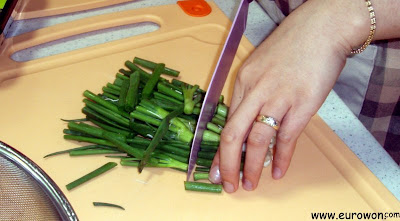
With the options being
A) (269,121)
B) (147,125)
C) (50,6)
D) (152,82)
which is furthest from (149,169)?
(50,6)

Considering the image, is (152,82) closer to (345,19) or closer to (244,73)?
(244,73)

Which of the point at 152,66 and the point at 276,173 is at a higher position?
the point at 152,66

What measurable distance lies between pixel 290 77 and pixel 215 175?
28 centimetres

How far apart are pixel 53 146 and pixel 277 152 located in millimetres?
511

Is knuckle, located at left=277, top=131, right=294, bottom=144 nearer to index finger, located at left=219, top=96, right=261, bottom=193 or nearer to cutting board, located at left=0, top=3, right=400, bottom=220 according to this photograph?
index finger, located at left=219, top=96, right=261, bottom=193

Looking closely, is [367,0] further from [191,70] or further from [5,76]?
[5,76]

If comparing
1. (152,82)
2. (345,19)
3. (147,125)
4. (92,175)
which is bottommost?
(92,175)

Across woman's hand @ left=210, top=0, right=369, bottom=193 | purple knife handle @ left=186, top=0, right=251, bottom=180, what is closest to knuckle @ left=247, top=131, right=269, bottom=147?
woman's hand @ left=210, top=0, right=369, bottom=193

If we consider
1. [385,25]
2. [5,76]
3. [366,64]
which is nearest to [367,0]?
[385,25]

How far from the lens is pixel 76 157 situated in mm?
1302

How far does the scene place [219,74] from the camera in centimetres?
113

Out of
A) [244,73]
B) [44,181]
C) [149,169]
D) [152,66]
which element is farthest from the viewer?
[152,66]

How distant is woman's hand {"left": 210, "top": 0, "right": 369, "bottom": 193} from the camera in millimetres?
1131

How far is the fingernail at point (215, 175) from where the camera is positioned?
1.25m
